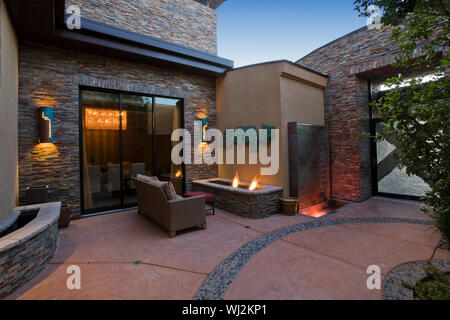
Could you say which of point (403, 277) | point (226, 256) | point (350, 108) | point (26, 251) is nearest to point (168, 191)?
point (226, 256)

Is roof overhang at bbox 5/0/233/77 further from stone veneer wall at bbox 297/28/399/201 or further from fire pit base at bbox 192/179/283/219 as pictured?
fire pit base at bbox 192/179/283/219

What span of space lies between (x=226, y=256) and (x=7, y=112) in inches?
161

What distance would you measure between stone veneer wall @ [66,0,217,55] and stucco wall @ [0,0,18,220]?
243cm

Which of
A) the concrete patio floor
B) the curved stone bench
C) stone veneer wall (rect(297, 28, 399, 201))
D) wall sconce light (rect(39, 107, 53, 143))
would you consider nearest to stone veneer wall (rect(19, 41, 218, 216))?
wall sconce light (rect(39, 107, 53, 143))

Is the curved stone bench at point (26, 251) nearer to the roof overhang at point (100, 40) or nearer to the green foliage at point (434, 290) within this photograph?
the roof overhang at point (100, 40)

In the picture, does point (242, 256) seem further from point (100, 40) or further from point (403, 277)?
point (100, 40)

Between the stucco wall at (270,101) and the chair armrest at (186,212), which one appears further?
the stucco wall at (270,101)

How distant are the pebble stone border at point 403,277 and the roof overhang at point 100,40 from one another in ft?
19.4

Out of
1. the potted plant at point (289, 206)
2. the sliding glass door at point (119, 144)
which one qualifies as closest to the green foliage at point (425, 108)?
the potted plant at point (289, 206)

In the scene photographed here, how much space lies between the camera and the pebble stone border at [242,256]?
7.49 ft

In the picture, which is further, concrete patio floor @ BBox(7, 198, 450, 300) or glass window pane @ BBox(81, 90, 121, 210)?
glass window pane @ BBox(81, 90, 121, 210)

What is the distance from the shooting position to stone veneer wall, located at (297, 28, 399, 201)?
6109mm

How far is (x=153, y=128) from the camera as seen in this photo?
626 cm

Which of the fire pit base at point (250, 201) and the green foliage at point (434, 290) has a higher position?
the fire pit base at point (250, 201)
